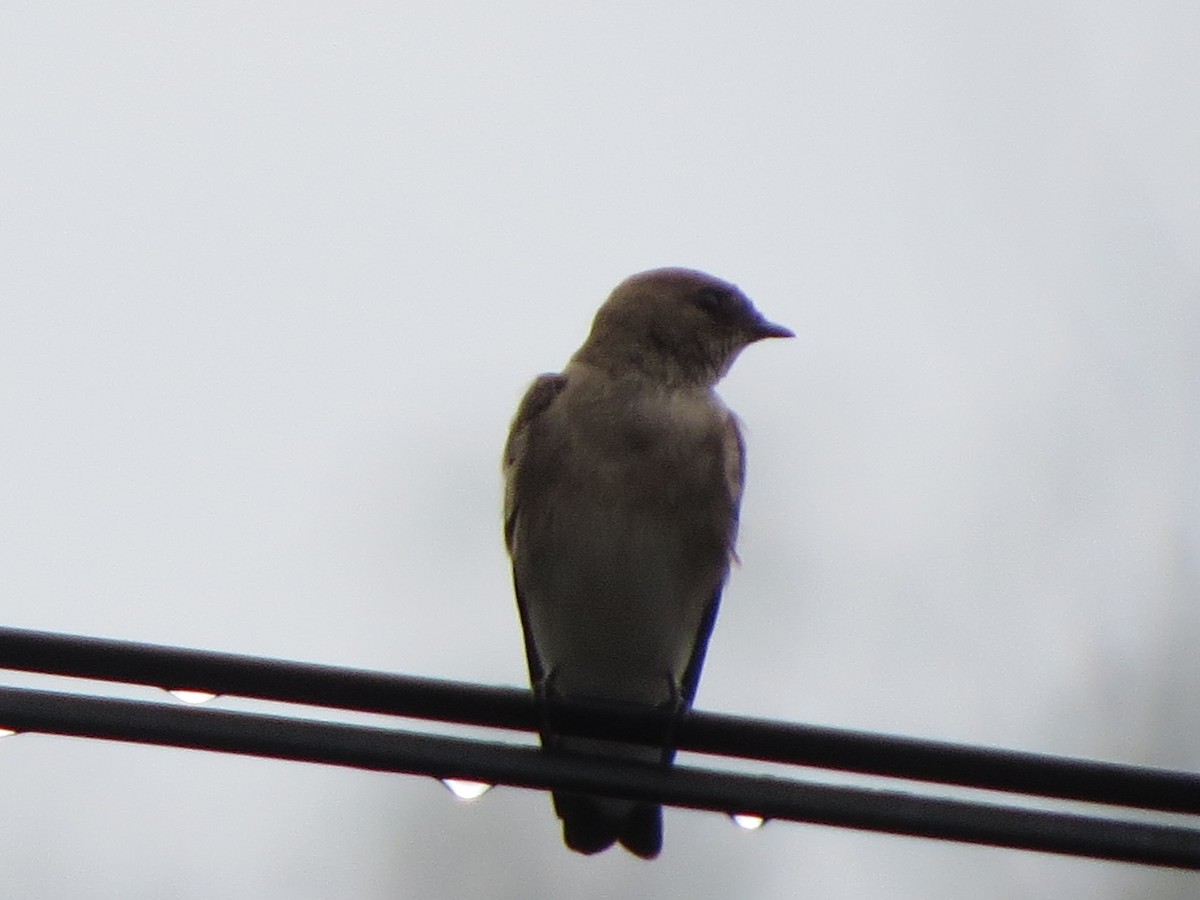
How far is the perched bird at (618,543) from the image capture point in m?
5.54

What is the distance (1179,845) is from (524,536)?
9.83ft

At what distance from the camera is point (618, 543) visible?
5.53 metres

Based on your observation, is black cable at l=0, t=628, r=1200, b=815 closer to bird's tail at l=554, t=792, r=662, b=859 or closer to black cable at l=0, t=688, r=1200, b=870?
black cable at l=0, t=688, r=1200, b=870

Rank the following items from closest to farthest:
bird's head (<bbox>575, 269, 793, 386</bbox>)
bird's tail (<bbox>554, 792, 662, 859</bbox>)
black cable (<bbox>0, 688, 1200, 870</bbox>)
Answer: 1. black cable (<bbox>0, 688, 1200, 870</bbox>)
2. bird's tail (<bbox>554, 792, 662, 859</bbox>)
3. bird's head (<bbox>575, 269, 793, 386</bbox>)

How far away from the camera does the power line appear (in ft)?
9.76

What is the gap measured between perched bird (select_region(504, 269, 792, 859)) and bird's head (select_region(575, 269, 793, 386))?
0.69 feet

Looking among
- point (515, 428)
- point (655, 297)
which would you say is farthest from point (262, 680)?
point (655, 297)

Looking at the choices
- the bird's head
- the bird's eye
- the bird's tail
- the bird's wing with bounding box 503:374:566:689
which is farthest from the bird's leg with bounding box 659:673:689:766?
the bird's eye

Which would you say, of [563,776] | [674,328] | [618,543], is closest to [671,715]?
[563,776]

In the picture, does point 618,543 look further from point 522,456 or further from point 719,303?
point 719,303

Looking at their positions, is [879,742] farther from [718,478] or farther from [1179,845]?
[718,478]

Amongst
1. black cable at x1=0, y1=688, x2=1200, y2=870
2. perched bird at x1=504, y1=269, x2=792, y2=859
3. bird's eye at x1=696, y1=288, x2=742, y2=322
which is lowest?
perched bird at x1=504, y1=269, x2=792, y2=859

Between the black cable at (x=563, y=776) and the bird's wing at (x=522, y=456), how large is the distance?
267 cm

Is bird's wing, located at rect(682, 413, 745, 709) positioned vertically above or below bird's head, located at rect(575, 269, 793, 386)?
below
